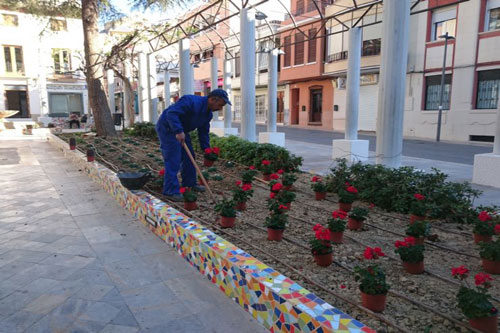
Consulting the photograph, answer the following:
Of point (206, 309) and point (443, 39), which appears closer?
point (206, 309)

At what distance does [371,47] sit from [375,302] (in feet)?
63.2

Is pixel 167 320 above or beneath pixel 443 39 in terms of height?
beneath

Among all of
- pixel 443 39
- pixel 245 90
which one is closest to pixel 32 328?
pixel 245 90

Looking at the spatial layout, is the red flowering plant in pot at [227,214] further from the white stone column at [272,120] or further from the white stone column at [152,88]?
the white stone column at [152,88]

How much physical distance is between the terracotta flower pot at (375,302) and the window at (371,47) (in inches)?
738

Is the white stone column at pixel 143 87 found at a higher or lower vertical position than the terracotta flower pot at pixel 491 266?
higher

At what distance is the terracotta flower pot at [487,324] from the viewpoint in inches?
83.7

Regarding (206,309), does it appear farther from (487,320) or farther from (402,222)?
(402,222)

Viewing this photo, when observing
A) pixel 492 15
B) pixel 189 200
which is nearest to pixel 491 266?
pixel 189 200

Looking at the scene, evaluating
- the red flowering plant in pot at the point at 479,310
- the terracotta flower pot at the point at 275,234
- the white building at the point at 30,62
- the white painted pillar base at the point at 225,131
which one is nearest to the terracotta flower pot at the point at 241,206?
the terracotta flower pot at the point at 275,234

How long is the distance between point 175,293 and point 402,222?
2692 millimetres

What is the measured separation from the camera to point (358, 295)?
2736 millimetres

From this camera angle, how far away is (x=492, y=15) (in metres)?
15.1

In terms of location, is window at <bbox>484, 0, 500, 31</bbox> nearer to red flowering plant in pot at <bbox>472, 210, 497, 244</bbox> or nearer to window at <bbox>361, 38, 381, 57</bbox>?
window at <bbox>361, 38, 381, 57</bbox>
